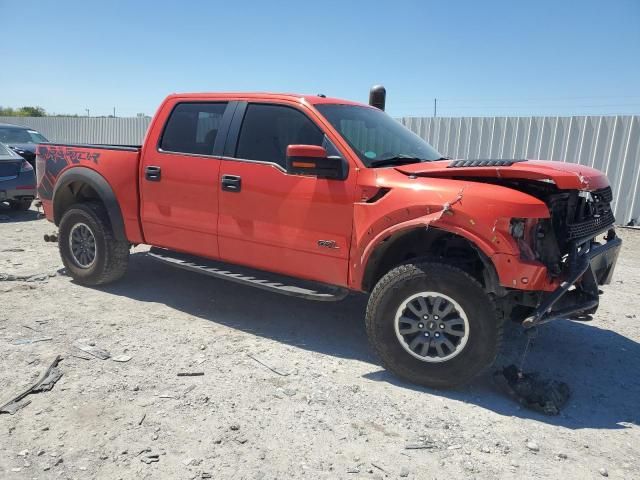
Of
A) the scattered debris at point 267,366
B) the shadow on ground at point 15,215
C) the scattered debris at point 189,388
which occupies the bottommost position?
the shadow on ground at point 15,215

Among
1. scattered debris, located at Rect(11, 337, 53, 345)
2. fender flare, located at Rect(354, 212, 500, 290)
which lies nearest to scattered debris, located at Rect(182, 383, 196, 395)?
fender flare, located at Rect(354, 212, 500, 290)

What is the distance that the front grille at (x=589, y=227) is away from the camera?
338cm

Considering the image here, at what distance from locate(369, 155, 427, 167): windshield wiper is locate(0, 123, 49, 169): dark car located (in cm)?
1076

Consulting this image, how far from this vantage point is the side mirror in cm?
367

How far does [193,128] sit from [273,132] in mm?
953

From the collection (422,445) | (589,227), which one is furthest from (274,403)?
(589,227)

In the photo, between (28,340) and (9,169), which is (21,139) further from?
(28,340)

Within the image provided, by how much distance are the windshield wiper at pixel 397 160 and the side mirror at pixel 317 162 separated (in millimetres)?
248

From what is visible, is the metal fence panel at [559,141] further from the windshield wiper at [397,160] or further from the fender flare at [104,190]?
the fender flare at [104,190]

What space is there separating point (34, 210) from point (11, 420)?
9.54 meters

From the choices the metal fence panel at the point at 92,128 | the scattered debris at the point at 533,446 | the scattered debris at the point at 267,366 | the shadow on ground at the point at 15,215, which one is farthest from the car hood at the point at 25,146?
the scattered debris at the point at 533,446

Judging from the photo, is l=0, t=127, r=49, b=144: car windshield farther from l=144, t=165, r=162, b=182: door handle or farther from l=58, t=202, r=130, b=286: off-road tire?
l=144, t=165, r=162, b=182: door handle

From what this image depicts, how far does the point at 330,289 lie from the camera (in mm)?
3992

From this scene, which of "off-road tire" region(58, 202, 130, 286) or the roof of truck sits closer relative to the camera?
the roof of truck
